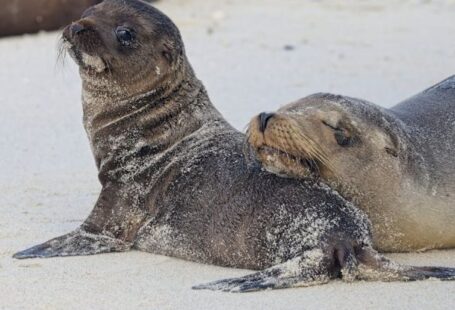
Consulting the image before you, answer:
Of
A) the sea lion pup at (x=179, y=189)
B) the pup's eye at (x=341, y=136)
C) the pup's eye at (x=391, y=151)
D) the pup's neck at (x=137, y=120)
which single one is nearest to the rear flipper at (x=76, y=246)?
the sea lion pup at (x=179, y=189)

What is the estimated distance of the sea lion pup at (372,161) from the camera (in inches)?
226

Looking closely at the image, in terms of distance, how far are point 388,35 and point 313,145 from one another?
629cm

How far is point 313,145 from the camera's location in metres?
5.74

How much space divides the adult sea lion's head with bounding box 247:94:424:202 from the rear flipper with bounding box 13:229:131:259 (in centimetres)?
82

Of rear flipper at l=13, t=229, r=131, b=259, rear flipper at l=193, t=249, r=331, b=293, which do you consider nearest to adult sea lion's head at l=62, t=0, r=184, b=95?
rear flipper at l=13, t=229, r=131, b=259

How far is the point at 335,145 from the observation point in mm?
A: 5832

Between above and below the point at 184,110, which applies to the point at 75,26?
above

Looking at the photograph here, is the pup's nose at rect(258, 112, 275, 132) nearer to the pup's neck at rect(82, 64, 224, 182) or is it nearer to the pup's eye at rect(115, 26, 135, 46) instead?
the pup's neck at rect(82, 64, 224, 182)

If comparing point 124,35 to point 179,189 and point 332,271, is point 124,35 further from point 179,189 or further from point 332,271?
point 332,271

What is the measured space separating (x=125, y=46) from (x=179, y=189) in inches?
31.2

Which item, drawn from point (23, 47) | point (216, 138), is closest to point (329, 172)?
point (216, 138)

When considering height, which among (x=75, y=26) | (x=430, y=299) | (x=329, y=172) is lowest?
(x=430, y=299)

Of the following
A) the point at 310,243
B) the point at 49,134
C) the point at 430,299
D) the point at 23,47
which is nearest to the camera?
the point at 430,299

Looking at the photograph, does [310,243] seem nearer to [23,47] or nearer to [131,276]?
[131,276]
